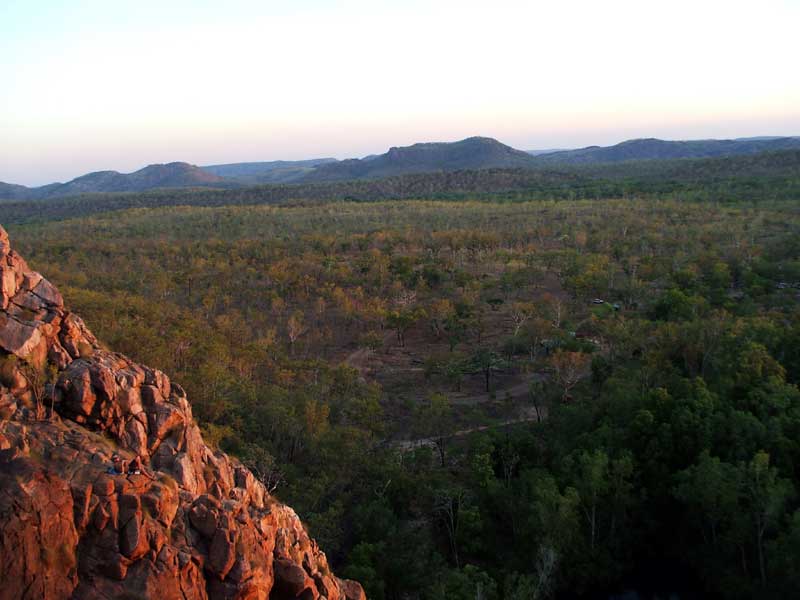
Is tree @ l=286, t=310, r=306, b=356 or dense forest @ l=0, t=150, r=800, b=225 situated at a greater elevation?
dense forest @ l=0, t=150, r=800, b=225

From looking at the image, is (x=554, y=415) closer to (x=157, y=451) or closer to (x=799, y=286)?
(x=157, y=451)

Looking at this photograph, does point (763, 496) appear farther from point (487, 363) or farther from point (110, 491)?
point (487, 363)

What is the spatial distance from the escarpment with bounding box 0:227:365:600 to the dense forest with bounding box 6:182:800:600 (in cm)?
596

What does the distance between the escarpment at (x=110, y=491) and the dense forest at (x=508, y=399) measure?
19.5ft

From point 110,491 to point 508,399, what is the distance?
2107 centimetres

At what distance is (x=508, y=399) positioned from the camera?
27266 mm

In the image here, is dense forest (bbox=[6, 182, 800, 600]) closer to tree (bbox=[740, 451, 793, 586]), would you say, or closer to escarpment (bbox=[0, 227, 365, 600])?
tree (bbox=[740, 451, 793, 586])

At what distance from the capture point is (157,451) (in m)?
9.93

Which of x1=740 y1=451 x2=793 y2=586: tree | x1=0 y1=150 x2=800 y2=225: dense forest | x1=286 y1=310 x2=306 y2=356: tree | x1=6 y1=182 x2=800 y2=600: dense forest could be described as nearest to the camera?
x1=740 y1=451 x2=793 y2=586: tree

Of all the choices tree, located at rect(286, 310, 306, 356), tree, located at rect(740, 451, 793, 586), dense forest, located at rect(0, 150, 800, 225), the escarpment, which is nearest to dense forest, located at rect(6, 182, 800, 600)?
tree, located at rect(740, 451, 793, 586)

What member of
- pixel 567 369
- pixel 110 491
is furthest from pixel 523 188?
pixel 110 491

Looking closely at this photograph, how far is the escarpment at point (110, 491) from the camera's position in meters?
7.65

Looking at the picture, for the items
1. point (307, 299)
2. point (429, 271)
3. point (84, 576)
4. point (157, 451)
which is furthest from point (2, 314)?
point (429, 271)

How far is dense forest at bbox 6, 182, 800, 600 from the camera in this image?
661 inches
